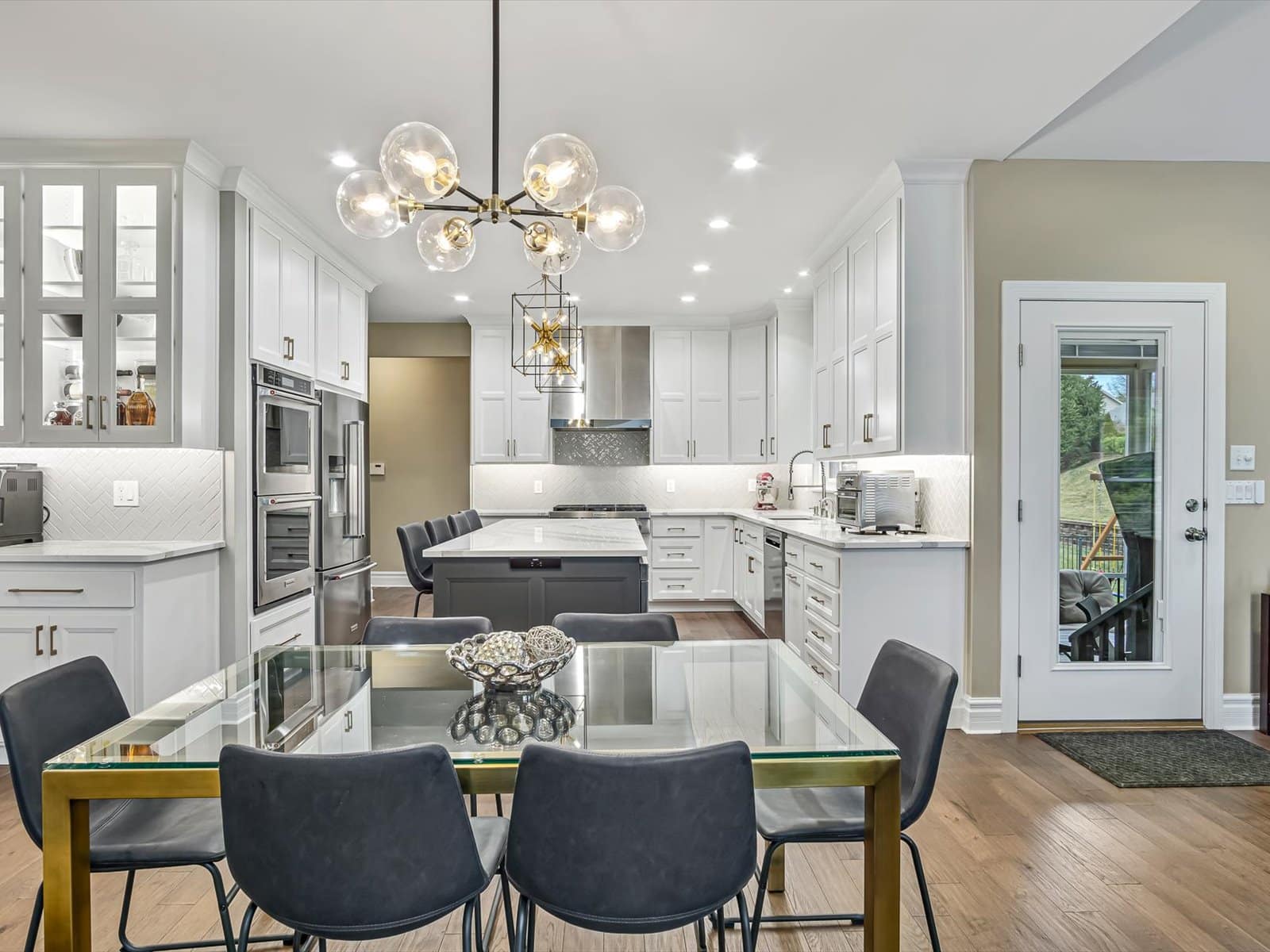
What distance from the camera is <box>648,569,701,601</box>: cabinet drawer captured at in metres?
6.41

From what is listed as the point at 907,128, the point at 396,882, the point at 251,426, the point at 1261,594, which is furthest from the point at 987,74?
the point at 251,426

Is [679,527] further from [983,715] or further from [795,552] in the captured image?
[983,715]

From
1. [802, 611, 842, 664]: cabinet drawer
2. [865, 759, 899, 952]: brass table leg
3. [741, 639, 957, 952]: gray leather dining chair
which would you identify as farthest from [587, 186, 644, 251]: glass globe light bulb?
[802, 611, 842, 664]: cabinet drawer

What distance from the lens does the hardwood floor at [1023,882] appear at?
1858 mm

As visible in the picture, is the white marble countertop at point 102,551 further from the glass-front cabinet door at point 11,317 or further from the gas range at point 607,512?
the gas range at point 607,512

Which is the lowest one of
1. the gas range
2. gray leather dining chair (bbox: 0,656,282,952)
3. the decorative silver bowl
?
gray leather dining chair (bbox: 0,656,282,952)

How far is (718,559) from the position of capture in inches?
252

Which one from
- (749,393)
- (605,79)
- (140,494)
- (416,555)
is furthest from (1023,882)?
(749,393)

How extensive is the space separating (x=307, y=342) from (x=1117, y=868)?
445 centimetres

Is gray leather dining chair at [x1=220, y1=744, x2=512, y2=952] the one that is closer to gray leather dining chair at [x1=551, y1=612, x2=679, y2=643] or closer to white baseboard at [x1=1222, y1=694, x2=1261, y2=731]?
gray leather dining chair at [x1=551, y1=612, x2=679, y2=643]

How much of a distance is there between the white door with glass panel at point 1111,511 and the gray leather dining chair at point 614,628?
2021 millimetres

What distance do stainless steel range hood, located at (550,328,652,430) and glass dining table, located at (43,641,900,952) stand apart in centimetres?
486

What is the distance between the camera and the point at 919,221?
3422 mm

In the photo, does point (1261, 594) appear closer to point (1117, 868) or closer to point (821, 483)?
point (1117, 868)
